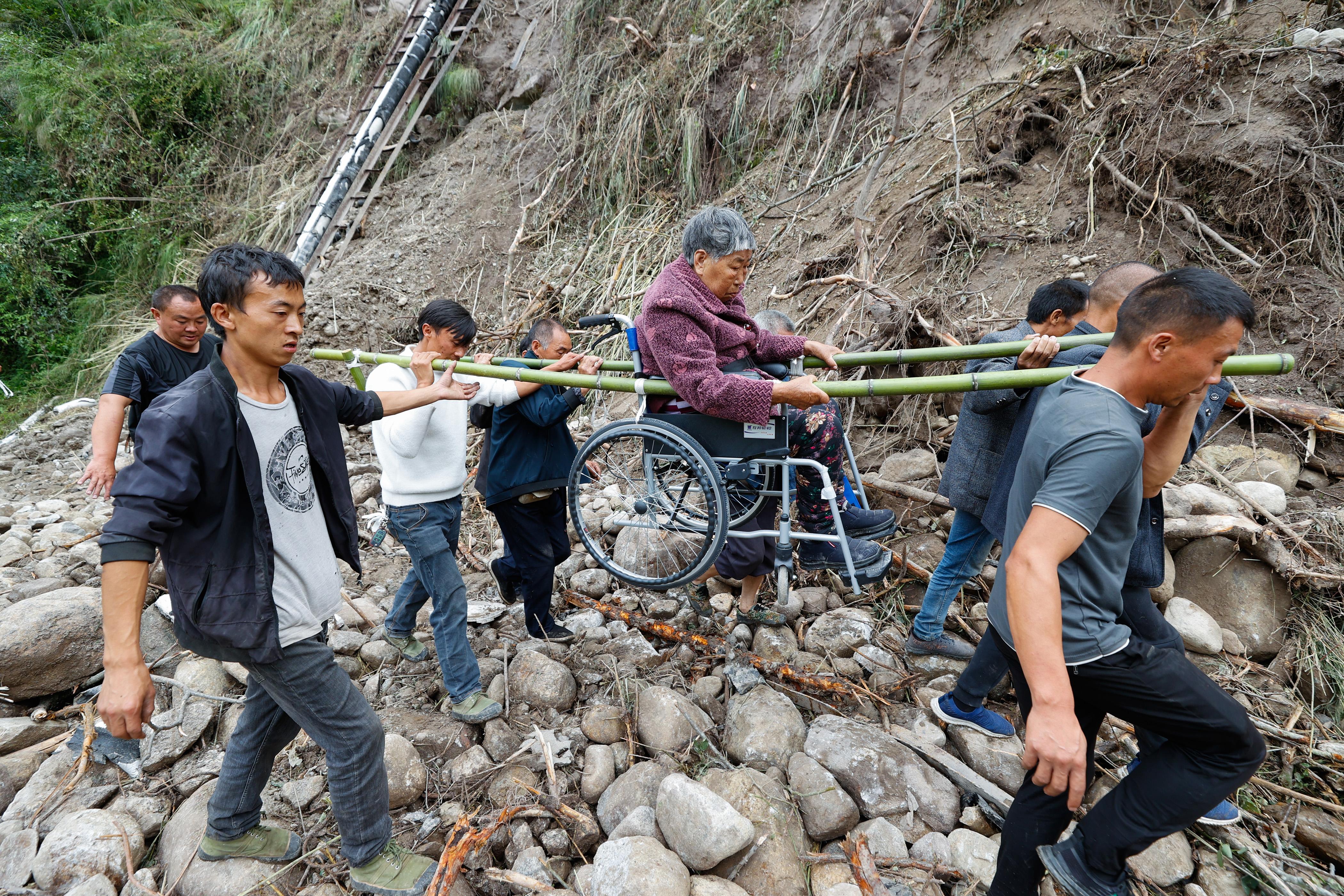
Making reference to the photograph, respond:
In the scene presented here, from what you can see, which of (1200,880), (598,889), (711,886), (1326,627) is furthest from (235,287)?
(1326,627)

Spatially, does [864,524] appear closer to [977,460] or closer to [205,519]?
[977,460]

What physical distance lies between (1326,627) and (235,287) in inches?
171

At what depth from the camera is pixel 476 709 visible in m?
2.71

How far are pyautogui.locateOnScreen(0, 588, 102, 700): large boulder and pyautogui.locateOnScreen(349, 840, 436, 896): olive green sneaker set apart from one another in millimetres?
1844

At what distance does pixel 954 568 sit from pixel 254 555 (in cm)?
264

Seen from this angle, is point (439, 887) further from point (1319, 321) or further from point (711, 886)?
point (1319, 321)

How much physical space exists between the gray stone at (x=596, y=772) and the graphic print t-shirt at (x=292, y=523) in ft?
3.70

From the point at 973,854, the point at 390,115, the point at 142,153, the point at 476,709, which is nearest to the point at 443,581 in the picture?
the point at 476,709

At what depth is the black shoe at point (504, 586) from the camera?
11.3ft

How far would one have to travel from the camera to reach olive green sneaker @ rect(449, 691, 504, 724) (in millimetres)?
2688

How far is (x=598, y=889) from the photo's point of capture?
1.92 metres

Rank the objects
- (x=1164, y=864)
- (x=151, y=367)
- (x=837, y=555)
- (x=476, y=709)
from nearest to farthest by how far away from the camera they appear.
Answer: (x=1164, y=864) < (x=476, y=709) < (x=837, y=555) < (x=151, y=367)

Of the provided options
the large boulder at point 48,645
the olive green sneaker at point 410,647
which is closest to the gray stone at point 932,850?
the olive green sneaker at point 410,647

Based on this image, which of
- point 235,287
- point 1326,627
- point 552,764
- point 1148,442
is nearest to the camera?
point 235,287
